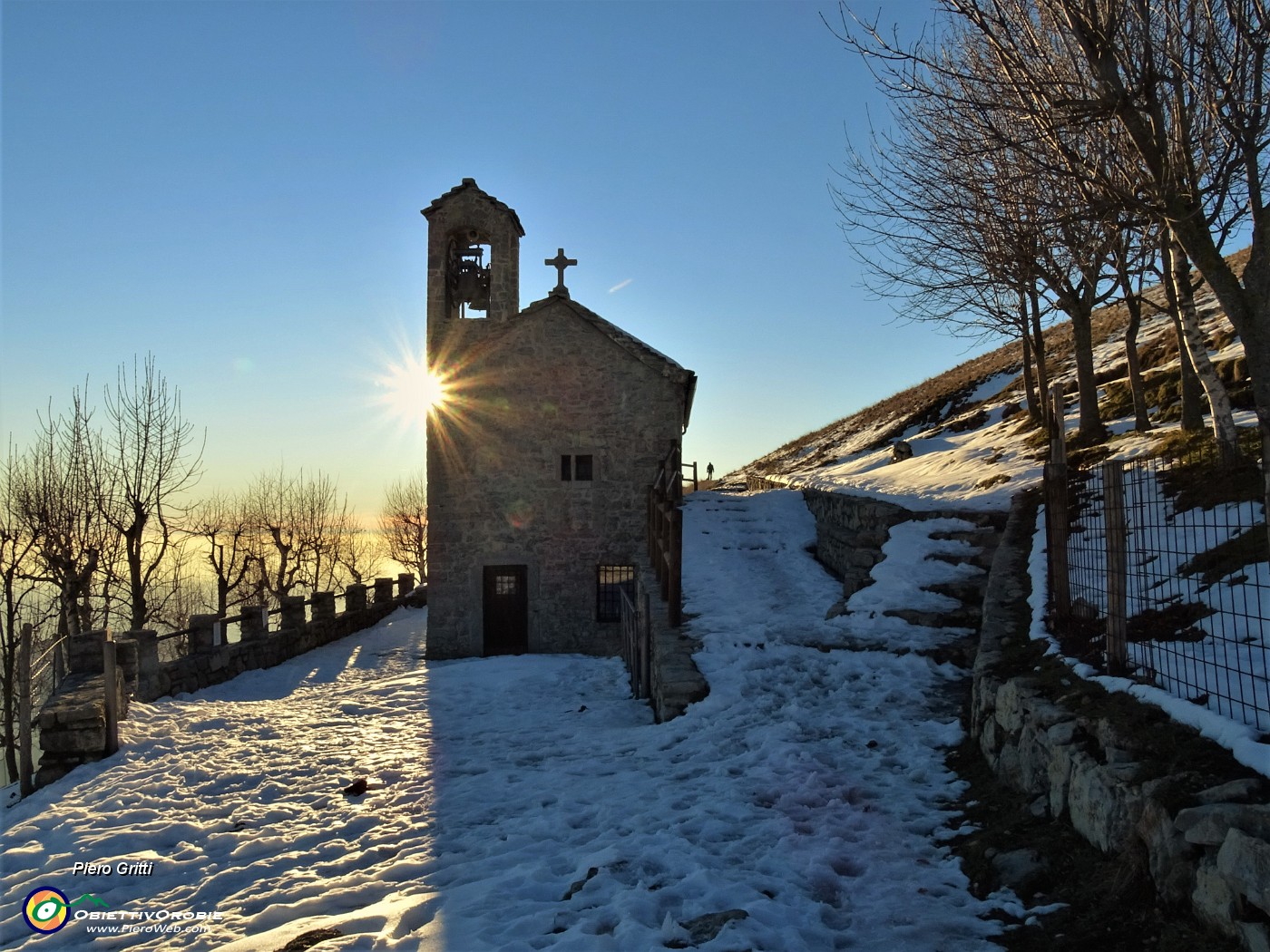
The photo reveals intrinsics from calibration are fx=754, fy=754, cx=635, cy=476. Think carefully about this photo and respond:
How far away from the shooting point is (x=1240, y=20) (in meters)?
5.43

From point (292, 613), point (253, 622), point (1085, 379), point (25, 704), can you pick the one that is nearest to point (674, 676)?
point (25, 704)

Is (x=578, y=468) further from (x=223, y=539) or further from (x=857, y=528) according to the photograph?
(x=223, y=539)

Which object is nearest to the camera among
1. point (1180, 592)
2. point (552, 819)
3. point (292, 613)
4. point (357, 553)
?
point (552, 819)

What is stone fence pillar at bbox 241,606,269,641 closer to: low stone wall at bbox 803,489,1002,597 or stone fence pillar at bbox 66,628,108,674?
stone fence pillar at bbox 66,628,108,674

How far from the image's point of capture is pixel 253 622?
15.6 m

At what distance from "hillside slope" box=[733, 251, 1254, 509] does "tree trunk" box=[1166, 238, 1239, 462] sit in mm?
908

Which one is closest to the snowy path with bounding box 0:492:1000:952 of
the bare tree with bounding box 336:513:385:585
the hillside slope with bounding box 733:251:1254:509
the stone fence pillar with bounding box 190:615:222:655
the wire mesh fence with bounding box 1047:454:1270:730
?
the wire mesh fence with bounding box 1047:454:1270:730

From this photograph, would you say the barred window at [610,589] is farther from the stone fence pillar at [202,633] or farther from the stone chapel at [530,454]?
the stone fence pillar at [202,633]

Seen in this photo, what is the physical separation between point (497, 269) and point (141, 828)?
45.5 ft

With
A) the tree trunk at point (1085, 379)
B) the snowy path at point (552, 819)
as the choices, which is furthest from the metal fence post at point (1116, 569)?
the tree trunk at point (1085, 379)

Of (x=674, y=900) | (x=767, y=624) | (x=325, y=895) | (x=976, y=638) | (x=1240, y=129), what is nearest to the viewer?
(x=674, y=900)

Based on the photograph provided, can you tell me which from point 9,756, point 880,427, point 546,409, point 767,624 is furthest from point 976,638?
point 880,427

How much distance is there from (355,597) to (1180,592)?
826 inches

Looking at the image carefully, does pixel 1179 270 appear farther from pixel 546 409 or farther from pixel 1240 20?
pixel 546 409
